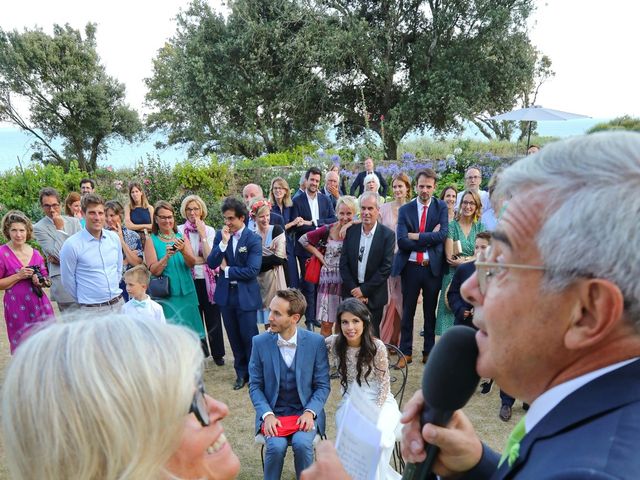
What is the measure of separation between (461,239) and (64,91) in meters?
20.7

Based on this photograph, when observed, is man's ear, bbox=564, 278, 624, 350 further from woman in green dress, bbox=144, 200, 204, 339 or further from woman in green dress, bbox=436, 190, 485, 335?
woman in green dress, bbox=144, 200, 204, 339

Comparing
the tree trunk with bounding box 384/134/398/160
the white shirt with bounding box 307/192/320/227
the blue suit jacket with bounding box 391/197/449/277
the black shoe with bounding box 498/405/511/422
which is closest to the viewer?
the black shoe with bounding box 498/405/511/422

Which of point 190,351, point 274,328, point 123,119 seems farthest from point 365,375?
point 123,119

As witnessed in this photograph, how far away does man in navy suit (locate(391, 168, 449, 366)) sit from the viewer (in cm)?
522

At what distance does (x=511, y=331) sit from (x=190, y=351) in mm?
738

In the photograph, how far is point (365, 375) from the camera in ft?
11.4

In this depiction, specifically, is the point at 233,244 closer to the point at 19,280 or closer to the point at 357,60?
the point at 19,280

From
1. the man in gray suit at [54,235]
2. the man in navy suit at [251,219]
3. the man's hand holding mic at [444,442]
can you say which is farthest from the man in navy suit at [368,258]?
the man's hand holding mic at [444,442]

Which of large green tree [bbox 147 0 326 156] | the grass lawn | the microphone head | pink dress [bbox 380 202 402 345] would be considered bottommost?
the grass lawn

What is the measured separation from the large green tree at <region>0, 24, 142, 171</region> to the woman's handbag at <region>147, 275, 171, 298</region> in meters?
18.0

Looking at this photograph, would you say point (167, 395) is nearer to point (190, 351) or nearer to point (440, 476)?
point (190, 351)

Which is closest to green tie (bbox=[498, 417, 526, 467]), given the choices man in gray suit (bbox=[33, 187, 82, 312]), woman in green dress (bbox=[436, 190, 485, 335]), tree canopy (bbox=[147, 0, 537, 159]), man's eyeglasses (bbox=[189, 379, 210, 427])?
man's eyeglasses (bbox=[189, 379, 210, 427])

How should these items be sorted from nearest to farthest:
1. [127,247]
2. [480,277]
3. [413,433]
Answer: [480,277] → [413,433] → [127,247]

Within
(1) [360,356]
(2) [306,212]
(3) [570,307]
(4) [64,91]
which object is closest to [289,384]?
(1) [360,356]
